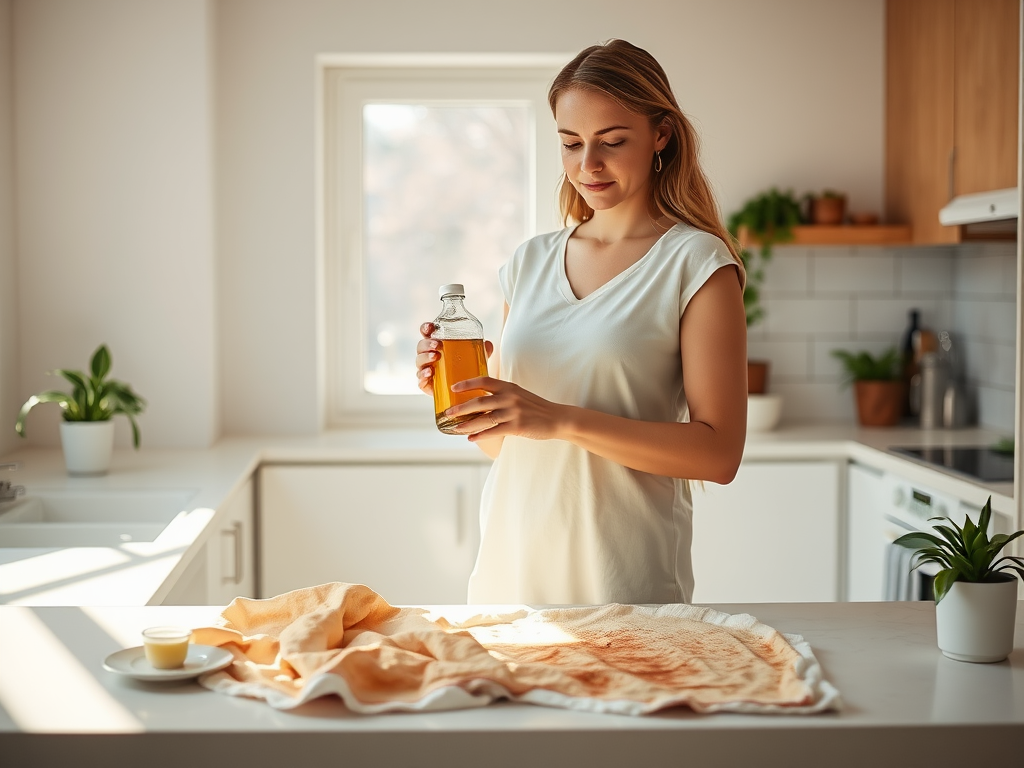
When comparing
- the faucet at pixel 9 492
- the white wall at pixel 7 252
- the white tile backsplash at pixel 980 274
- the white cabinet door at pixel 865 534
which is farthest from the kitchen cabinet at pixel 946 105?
the white wall at pixel 7 252

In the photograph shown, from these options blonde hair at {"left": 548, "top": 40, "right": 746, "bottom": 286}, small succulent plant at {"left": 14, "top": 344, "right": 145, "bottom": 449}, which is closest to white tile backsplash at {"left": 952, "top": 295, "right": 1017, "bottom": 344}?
blonde hair at {"left": 548, "top": 40, "right": 746, "bottom": 286}

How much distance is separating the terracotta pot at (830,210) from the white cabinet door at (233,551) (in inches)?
77.5

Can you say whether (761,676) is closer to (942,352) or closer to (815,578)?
(815,578)

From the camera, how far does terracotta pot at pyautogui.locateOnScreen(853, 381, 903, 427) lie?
353 centimetres

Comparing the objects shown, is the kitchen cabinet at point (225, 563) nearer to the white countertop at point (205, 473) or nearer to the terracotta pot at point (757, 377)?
the white countertop at point (205, 473)

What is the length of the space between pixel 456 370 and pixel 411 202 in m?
2.37

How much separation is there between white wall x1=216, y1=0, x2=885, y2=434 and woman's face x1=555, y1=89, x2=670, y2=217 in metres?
1.95

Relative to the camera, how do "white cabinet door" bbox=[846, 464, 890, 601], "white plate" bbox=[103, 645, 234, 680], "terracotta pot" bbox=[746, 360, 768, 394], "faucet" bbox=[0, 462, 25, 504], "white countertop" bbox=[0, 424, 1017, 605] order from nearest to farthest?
"white plate" bbox=[103, 645, 234, 680], "white countertop" bbox=[0, 424, 1017, 605], "faucet" bbox=[0, 462, 25, 504], "white cabinet door" bbox=[846, 464, 890, 601], "terracotta pot" bbox=[746, 360, 768, 394]

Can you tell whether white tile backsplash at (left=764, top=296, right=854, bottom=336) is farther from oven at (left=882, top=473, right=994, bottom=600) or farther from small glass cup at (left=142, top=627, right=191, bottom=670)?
small glass cup at (left=142, top=627, right=191, bottom=670)

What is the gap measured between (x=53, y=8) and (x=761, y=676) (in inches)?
116

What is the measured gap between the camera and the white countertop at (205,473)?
1701 mm

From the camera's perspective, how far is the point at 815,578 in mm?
3283

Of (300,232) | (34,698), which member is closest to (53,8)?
(300,232)

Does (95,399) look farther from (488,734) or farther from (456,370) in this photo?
(488,734)
